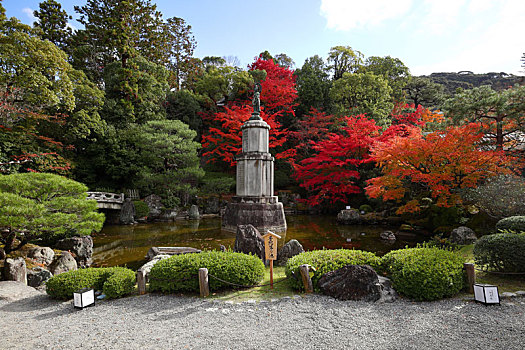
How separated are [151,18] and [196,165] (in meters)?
17.0

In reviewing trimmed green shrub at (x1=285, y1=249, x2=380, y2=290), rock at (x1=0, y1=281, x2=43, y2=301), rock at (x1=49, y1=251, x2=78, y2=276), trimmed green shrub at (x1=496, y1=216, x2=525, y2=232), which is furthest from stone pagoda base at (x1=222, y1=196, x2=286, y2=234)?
trimmed green shrub at (x1=496, y1=216, x2=525, y2=232)

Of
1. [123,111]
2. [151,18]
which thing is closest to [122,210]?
[123,111]

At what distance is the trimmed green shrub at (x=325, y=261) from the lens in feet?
17.4

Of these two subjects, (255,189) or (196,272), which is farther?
(255,189)

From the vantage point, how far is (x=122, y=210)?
56.1 ft

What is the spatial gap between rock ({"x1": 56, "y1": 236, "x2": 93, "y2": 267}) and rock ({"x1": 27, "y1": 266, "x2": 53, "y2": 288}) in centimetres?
229

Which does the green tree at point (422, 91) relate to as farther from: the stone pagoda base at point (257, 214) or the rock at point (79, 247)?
the rock at point (79, 247)

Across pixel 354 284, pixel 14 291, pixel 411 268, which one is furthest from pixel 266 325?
pixel 14 291

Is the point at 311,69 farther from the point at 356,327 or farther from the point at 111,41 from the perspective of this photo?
the point at 356,327

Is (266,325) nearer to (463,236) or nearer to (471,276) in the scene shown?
(471,276)

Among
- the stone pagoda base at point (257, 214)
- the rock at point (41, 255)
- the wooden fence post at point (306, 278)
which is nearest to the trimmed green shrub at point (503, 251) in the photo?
the wooden fence post at point (306, 278)

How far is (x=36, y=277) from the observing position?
6.76m

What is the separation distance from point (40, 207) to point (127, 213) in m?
10.4

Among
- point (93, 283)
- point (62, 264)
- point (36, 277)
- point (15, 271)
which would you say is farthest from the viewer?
point (62, 264)
